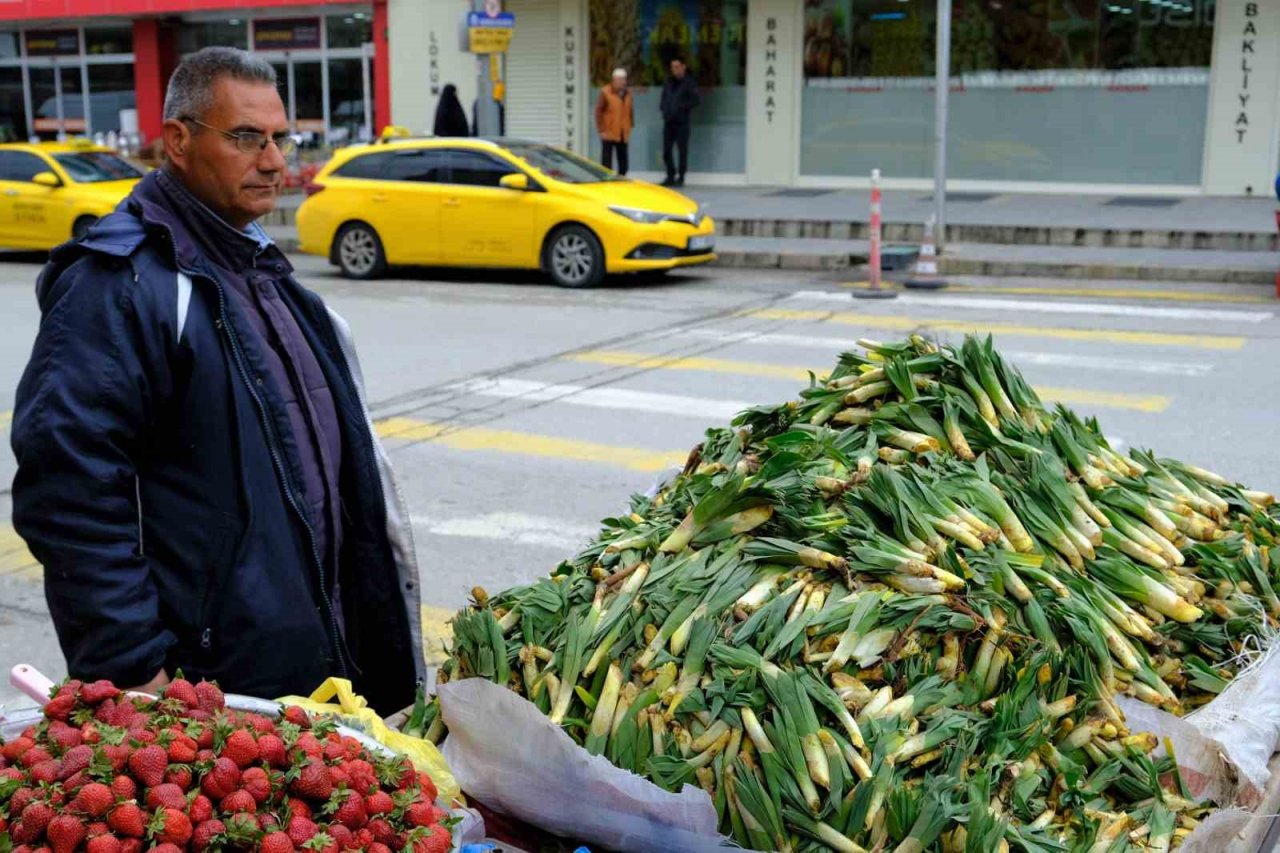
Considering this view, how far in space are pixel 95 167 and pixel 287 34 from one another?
37.5 feet

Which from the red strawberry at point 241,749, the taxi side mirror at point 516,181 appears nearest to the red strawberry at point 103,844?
the red strawberry at point 241,749

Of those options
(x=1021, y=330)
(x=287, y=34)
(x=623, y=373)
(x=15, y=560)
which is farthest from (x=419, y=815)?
(x=287, y=34)

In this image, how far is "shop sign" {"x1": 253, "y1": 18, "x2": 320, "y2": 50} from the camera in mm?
29859

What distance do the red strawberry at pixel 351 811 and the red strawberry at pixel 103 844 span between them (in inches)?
12.3

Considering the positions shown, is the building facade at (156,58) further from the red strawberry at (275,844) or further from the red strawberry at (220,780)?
the red strawberry at (275,844)

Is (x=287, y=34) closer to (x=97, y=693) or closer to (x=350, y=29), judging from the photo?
(x=350, y=29)

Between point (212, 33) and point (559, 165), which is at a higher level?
point (212, 33)

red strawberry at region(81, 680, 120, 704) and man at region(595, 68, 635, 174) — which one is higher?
man at region(595, 68, 635, 174)

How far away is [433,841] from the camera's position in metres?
2.19

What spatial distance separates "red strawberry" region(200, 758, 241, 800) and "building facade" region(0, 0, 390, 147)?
27360 millimetres

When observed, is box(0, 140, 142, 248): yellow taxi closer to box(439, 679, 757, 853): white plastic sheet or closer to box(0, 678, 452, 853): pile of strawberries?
box(439, 679, 757, 853): white plastic sheet

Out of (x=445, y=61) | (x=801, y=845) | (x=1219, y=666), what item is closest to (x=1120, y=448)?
(x=1219, y=666)

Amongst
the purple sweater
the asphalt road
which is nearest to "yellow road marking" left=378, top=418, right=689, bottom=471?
the asphalt road

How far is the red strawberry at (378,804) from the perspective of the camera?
85.6 inches
